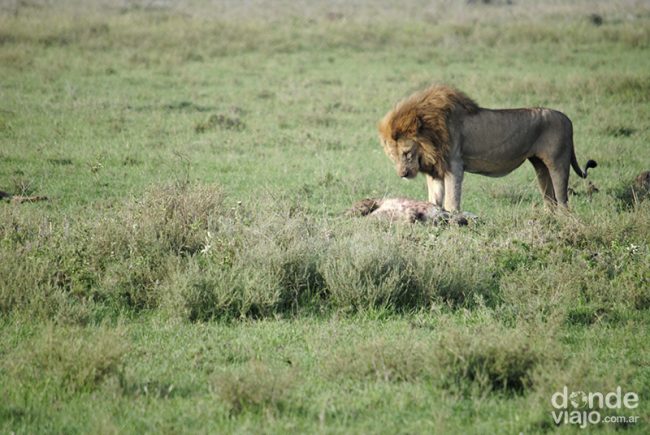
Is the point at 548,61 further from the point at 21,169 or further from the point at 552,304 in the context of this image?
the point at 552,304

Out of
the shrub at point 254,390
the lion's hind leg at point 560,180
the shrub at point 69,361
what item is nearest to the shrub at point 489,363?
the shrub at point 254,390

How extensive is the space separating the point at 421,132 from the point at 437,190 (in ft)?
2.50

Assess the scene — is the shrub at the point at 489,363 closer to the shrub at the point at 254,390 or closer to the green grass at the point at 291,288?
the green grass at the point at 291,288

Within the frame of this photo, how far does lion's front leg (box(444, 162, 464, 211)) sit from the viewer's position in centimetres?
930

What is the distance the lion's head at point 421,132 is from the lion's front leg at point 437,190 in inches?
4.4

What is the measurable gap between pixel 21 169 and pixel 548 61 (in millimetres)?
16710

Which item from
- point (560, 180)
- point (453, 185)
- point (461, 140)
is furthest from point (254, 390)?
point (560, 180)

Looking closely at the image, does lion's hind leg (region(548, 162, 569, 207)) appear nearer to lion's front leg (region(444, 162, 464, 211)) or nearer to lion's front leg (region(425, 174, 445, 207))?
lion's front leg (region(444, 162, 464, 211))

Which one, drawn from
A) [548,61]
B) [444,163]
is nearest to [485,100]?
[548,61]

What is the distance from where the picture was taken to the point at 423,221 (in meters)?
8.98

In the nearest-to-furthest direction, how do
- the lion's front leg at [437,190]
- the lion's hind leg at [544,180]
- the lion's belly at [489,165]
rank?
the lion's front leg at [437,190]
the lion's belly at [489,165]
the lion's hind leg at [544,180]

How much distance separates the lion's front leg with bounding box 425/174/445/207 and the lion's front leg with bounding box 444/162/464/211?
3.0 inches

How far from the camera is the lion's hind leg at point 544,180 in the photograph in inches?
393

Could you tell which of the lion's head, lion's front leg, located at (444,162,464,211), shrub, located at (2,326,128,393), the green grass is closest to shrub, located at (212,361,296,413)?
the green grass
